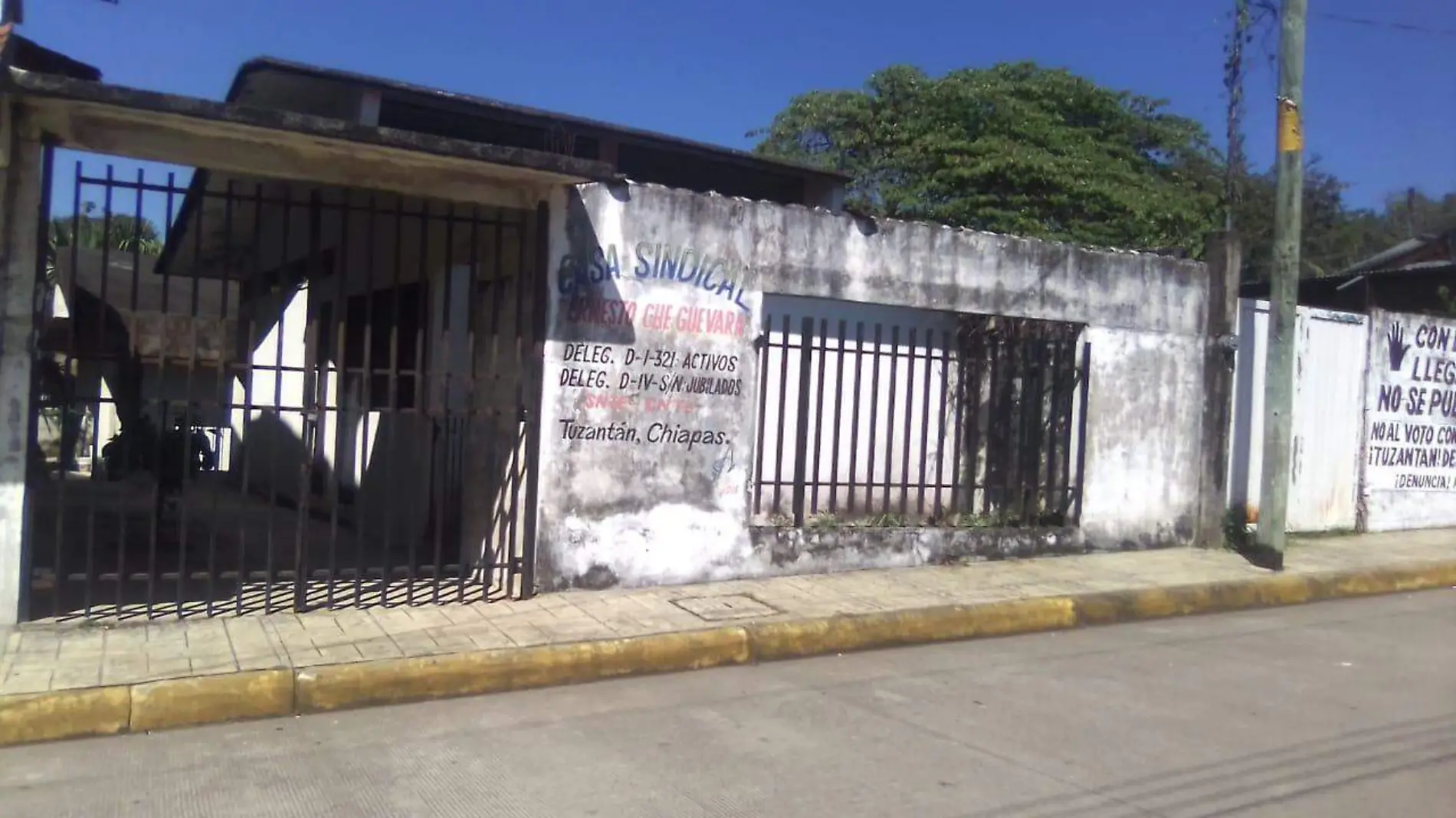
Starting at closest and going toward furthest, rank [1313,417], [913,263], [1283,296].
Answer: [913,263]
[1283,296]
[1313,417]

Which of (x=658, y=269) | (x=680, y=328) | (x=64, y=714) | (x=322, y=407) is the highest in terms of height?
(x=658, y=269)

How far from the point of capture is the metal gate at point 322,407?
6809 millimetres

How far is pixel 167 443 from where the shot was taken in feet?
33.6

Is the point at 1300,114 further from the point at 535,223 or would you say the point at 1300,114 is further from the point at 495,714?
the point at 495,714

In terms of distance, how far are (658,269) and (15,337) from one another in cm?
386

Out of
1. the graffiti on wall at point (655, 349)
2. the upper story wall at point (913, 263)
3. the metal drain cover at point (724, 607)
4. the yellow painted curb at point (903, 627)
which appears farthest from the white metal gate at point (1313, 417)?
the metal drain cover at point (724, 607)

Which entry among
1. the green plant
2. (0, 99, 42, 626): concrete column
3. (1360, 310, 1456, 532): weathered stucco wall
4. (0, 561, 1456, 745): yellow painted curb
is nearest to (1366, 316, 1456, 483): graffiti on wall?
(1360, 310, 1456, 532): weathered stucco wall

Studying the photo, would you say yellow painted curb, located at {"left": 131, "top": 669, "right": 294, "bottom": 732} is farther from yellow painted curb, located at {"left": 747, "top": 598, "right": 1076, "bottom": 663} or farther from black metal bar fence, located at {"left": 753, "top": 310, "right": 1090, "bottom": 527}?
black metal bar fence, located at {"left": 753, "top": 310, "right": 1090, "bottom": 527}

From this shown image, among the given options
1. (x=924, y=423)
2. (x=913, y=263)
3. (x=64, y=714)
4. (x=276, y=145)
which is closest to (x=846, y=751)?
(x=64, y=714)

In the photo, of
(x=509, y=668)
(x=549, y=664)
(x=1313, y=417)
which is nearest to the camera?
(x=509, y=668)

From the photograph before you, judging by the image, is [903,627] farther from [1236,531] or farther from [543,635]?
[1236,531]

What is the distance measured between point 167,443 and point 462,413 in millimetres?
4106

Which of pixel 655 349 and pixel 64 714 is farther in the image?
pixel 655 349

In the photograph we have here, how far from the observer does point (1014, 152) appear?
71.1ft
